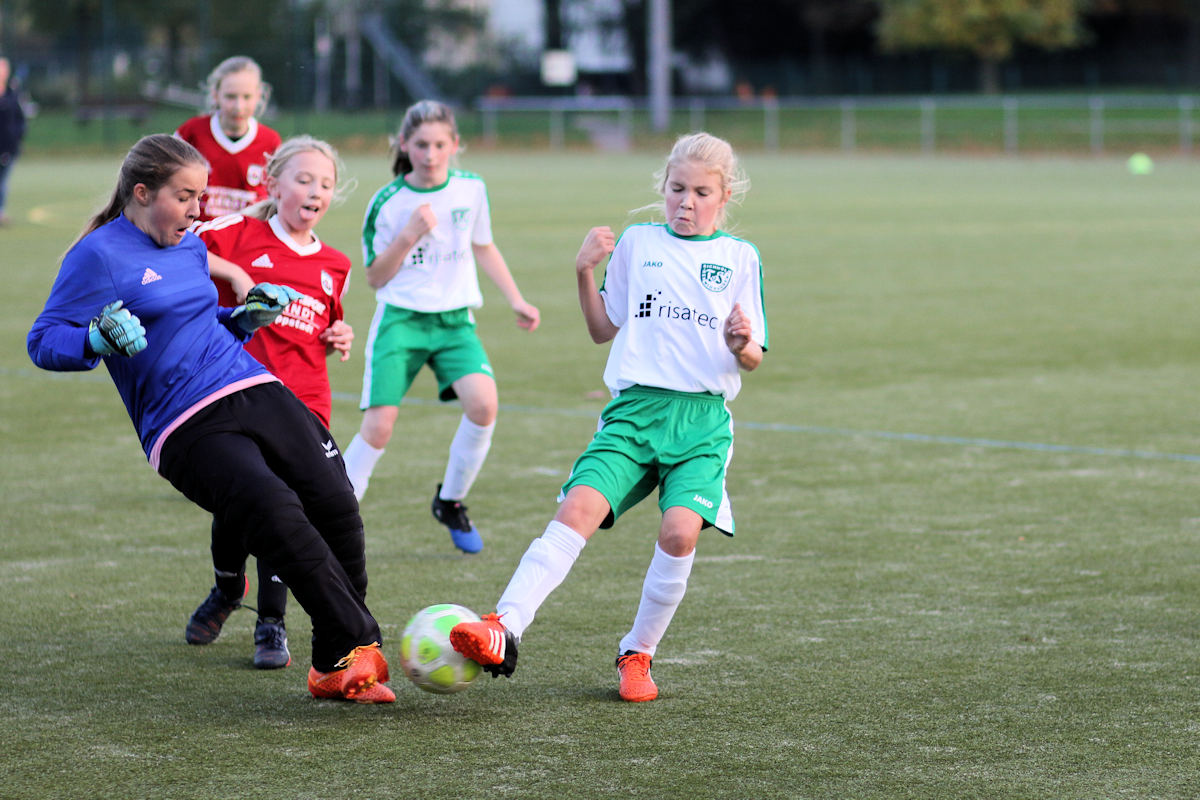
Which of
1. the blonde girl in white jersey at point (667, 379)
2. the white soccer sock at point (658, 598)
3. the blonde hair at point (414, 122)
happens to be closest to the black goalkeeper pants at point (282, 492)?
the blonde girl in white jersey at point (667, 379)

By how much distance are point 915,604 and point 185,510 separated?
11.2 ft

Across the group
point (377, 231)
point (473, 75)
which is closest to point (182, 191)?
point (377, 231)

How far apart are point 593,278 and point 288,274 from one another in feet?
3.81

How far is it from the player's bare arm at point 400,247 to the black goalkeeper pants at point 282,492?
148 cm

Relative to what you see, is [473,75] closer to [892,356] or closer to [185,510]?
[892,356]

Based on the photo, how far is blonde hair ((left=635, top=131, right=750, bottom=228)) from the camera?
4.73 m

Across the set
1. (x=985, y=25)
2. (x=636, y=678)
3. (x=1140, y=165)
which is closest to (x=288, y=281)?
(x=636, y=678)

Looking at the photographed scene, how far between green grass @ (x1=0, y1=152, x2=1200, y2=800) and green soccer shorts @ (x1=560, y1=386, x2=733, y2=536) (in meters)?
0.57

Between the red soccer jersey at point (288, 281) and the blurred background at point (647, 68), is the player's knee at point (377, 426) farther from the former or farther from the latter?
the blurred background at point (647, 68)

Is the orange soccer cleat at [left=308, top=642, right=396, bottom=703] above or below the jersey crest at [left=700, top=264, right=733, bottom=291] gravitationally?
below

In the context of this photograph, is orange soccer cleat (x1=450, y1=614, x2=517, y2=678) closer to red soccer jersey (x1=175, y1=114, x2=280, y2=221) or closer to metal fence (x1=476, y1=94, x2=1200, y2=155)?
red soccer jersey (x1=175, y1=114, x2=280, y2=221)

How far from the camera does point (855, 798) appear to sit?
3.80m

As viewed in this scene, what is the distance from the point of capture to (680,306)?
4.79m

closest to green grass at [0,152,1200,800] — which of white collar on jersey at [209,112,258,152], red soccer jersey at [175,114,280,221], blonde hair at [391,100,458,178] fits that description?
red soccer jersey at [175,114,280,221]
